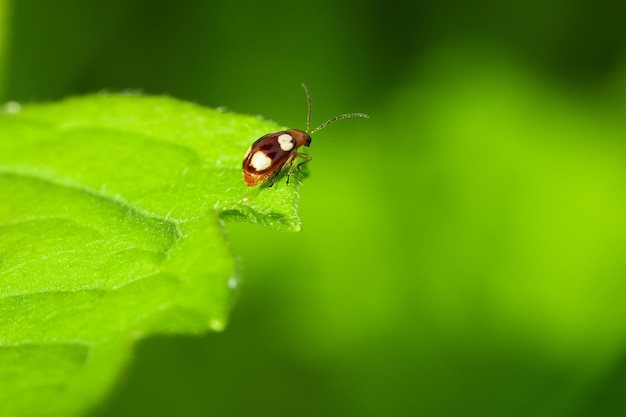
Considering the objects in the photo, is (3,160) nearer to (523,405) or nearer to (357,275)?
(357,275)

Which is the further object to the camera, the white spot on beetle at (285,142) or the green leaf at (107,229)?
the white spot on beetle at (285,142)

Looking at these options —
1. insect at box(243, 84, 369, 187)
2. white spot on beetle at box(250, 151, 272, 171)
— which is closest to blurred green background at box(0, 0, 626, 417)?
insect at box(243, 84, 369, 187)

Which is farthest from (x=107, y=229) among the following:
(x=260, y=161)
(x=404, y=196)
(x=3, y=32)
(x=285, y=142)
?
(x=404, y=196)

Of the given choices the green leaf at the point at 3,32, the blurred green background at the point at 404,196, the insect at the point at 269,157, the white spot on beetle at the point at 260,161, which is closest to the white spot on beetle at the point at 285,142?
the insect at the point at 269,157

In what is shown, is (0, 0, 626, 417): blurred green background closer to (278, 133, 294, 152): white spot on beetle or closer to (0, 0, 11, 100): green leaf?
(0, 0, 11, 100): green leaf

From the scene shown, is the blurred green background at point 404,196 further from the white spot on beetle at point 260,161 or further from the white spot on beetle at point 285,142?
the white spot on beetle at point 260,161

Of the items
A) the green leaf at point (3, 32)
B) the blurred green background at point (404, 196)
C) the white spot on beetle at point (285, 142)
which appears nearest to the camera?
the white spot on beetle at point (285, 142)

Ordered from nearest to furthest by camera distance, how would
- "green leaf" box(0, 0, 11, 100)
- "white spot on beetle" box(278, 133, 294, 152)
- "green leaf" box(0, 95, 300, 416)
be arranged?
1. "green leaf" box(0, 95, 300, 416)
2. "white spot on beetle" box(278, 133, 294, 152)
3. "green leaf" box(0, 0, 11, 100)
